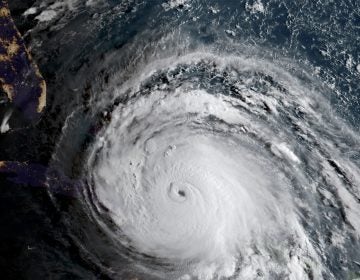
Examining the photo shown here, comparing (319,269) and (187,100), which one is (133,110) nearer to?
(187,100)

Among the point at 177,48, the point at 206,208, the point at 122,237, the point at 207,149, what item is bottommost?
the point at 122,237

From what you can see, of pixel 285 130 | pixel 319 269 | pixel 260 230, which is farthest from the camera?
pixel 285 130

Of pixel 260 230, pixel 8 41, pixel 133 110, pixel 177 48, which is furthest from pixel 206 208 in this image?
pixel 8 41

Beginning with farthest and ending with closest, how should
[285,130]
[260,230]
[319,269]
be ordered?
[285,130]
[260,230]
[319,269]

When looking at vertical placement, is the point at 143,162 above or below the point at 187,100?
below

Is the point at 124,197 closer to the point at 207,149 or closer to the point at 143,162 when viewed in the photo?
Answer: the point at 143,162

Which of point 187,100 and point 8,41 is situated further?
point 187,100

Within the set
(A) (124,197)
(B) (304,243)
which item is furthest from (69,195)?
(B) (304,243)
